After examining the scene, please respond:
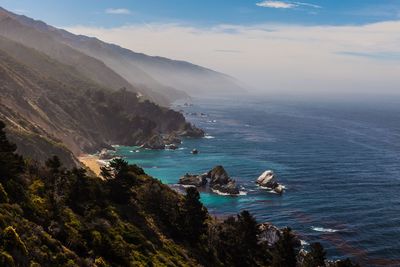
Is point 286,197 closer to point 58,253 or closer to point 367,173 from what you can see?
point 367,173

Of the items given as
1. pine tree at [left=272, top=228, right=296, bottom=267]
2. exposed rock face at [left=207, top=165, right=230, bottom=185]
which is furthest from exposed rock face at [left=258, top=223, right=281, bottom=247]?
exposed rock face at [left=207, top=165, right=230, bottom=185]

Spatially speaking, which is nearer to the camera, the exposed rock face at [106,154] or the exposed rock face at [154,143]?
the exposed rock face at [106,154]

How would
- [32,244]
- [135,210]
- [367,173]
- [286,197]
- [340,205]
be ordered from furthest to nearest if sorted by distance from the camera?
[367,173] < [286,197] < [340,205] < [135,210] < [32,244]

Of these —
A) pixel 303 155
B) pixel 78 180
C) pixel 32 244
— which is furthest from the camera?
pixel 303 155

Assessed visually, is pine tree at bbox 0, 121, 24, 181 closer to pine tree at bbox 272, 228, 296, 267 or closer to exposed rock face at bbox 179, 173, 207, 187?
pine tree at bbox 272, 228, 296, 267

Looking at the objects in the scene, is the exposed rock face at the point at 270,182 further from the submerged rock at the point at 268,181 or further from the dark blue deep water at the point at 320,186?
the dark blue deep water at the point at 320,186

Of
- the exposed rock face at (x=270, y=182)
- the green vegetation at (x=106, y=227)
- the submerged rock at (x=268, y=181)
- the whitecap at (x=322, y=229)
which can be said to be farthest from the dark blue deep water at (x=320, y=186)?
the green vegetation at (x=106, y=227)

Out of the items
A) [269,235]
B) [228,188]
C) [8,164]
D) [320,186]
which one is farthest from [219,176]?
[8,164]

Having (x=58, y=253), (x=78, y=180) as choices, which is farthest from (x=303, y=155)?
(x=58, y=253)
